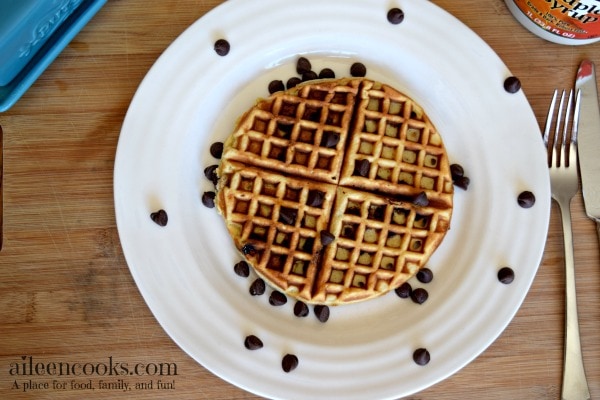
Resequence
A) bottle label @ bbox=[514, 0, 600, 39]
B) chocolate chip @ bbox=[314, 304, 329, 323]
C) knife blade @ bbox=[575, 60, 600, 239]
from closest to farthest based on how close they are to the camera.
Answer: bottle label @ bbox=[514, 0, 600, 39] < chocolate chip @ bbox=[314, 304, 329, 323] < knife blade @ bbox=[575, 60, 600, 239]

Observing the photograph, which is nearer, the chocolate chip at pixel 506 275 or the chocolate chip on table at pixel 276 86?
the chocolate chip at pixel 506 275

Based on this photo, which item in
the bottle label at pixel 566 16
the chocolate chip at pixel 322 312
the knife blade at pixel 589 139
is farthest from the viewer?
the knife blade at pixel 589 139

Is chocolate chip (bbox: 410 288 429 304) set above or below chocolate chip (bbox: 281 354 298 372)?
above

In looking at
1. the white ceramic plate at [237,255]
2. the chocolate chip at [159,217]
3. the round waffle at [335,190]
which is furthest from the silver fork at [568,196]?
the chocolate chip at [159,217]

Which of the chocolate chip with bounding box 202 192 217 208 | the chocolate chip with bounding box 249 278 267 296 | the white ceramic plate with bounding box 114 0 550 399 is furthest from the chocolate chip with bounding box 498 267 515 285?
the chocolate chip with bounding box 202 192 217 208

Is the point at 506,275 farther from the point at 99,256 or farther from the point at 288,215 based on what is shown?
the point at 99,256

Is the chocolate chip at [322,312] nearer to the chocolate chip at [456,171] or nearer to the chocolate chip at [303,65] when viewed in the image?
the chocolate chip at [456,171]

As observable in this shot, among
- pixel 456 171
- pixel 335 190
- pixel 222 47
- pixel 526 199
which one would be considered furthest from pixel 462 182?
pixel 222 47

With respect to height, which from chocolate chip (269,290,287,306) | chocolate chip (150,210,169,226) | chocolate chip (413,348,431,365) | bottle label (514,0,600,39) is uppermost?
bottle label (514,0,600,39)

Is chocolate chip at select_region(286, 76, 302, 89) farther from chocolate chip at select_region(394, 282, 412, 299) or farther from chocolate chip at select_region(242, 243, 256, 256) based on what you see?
chocolate chip at select_region(394, 282, 412, 299)
